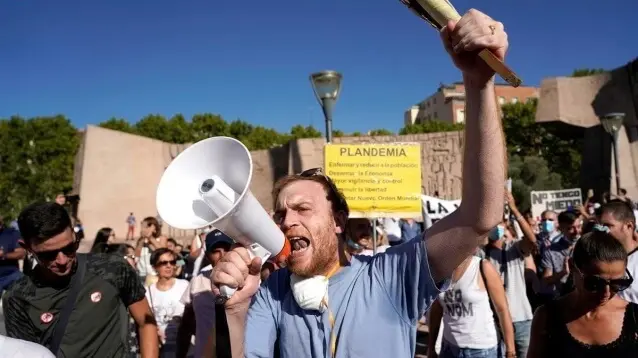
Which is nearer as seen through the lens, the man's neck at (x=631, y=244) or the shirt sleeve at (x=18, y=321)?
the shirt sleeve at (x=18, y=321)

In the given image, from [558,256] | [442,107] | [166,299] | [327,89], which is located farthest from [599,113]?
[442,107]

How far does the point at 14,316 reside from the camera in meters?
2.88

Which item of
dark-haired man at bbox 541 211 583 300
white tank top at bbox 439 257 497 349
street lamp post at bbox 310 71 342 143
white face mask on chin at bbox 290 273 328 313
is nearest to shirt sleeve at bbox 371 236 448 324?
white face mask on chin at bbox 290 273 328 313

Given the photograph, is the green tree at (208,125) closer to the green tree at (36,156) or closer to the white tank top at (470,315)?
the green tree at (36,156)

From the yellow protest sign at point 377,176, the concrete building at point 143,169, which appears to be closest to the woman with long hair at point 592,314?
the yellow protest sign at point 377,176

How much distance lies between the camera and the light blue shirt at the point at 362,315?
64.5 inches

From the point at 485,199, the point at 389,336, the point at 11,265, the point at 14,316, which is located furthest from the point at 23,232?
the point at 11,265

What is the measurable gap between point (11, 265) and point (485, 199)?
600 cm

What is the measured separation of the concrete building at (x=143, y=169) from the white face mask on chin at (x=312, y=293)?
15.2 m

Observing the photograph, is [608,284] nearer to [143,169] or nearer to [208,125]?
[143,169]

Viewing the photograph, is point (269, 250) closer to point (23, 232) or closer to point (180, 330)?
point (23, 232)

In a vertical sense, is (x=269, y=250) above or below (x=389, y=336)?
above

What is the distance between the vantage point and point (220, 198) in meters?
1.71

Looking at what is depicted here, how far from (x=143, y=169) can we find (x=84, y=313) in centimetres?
1789
